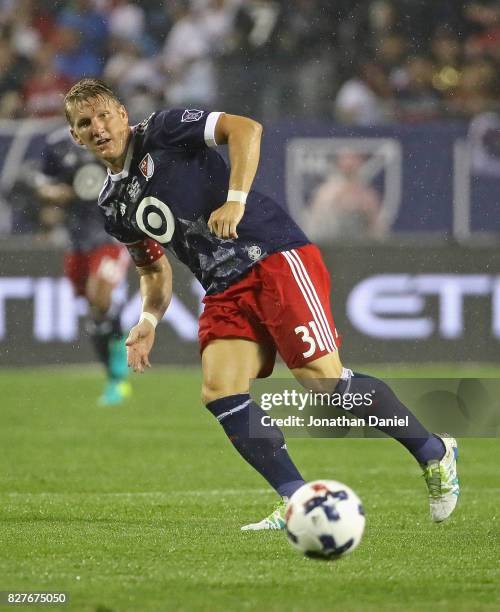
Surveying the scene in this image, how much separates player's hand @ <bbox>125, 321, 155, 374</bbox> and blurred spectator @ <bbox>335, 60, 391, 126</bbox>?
8.81m

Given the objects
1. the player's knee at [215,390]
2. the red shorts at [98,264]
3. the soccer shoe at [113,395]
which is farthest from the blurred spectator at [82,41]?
the player's knee at [215,390]

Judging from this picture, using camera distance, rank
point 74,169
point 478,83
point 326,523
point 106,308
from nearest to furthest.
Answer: point 326,523 < point 74,169 < point 106,308 < point 478,83

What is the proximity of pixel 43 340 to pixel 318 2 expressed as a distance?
17.1 feet

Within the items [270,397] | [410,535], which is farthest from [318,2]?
[410,535]

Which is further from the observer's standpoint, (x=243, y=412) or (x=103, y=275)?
(x=103, y=275)

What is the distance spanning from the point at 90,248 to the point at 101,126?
214 inches

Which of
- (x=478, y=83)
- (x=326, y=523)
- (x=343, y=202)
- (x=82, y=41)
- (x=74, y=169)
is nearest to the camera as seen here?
(x=326, y=523)

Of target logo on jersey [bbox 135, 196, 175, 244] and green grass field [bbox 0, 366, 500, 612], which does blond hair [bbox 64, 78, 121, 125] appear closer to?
target logo on jersey [bbox 135, 196, 175, 244]

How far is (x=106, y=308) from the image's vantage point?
10719 millimetres

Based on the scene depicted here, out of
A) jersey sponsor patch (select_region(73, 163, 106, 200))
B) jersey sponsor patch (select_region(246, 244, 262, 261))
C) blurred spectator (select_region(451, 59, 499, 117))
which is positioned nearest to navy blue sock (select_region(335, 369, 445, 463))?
jersey sponsor patch (select_region(246, 244, 262, 261))

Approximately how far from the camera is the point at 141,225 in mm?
5695

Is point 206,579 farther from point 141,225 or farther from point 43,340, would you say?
point 43,340

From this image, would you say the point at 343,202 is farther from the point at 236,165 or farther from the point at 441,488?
the point at 236,165

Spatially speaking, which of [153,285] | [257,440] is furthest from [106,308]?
[257,440]
